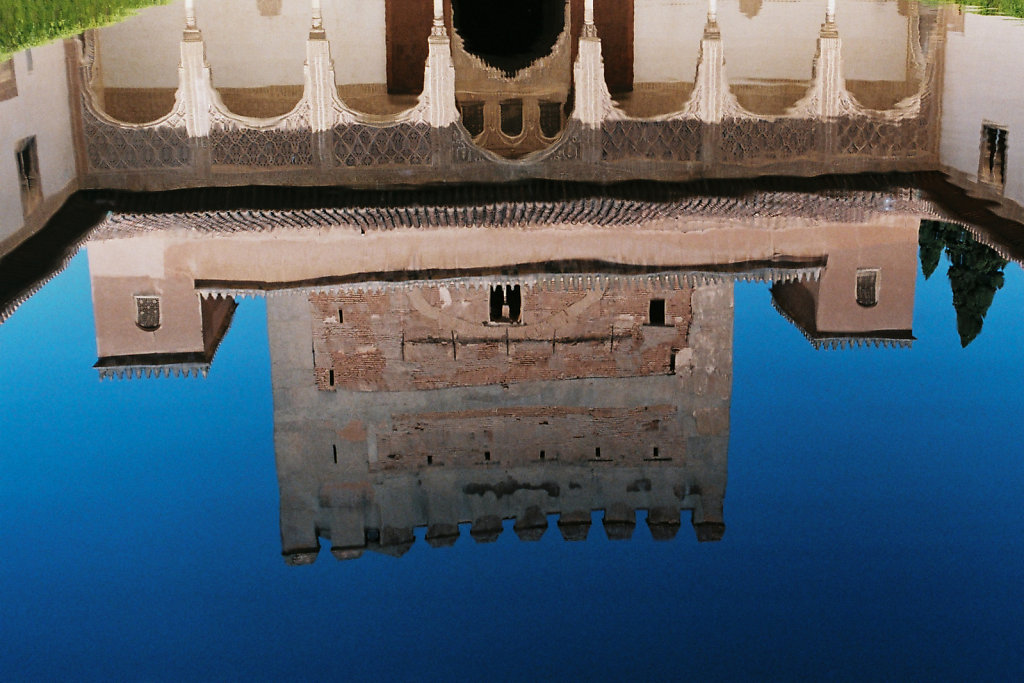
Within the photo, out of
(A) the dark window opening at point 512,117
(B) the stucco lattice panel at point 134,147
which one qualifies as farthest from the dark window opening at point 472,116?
(B) the stucco lattice panel at point 134,147

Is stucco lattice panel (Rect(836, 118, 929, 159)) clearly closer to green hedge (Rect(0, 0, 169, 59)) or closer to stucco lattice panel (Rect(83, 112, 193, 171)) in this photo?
stucco lattice panel (Rect(83, 112, 193, 171))

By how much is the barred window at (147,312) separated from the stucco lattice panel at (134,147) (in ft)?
13.2

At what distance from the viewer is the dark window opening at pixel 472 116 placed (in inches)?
821

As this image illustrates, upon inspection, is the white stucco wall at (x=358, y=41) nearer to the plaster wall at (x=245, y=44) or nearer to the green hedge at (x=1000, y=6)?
the plaster wall at (x=245, y=44)

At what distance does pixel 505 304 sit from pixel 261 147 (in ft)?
14.9

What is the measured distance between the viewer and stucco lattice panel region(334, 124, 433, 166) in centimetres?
1546

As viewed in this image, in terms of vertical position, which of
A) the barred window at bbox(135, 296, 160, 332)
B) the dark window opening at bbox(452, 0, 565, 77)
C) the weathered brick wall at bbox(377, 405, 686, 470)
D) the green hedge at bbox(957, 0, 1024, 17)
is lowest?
the weathered brick wall at bbox(377, 405, 686, 470)

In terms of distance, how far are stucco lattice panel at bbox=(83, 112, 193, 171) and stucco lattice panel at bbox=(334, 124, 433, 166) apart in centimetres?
169

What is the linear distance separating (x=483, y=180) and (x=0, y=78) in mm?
5140

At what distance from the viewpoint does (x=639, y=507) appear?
10000 millimetres

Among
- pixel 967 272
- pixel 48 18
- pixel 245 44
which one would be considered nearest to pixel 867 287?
pixel 967 272

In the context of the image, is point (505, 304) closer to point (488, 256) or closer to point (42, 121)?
point (488, 256)

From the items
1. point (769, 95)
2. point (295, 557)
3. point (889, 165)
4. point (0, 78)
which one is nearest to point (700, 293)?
point (889, 165)

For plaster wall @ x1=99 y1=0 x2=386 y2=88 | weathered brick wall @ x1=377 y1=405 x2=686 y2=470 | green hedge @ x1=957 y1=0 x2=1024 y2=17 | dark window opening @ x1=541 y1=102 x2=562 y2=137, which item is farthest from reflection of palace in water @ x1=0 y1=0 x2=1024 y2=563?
plaster wall @ x1=99 y1=0 x2=386 y2=88
